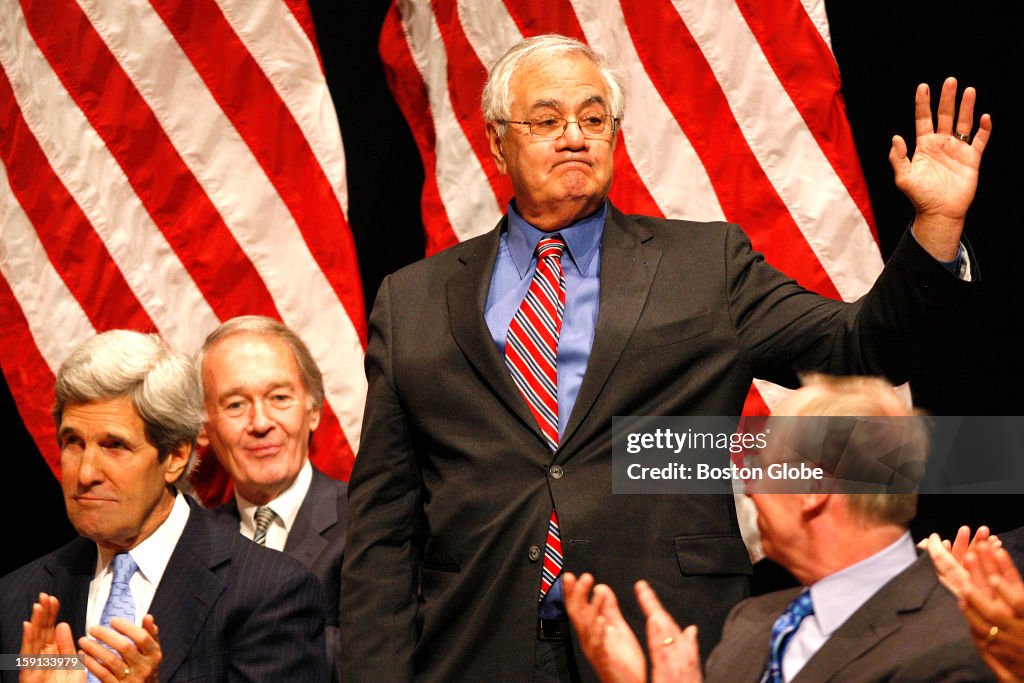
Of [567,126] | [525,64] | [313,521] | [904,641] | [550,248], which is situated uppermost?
[525,64]

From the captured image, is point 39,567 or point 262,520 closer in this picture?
point 39,567

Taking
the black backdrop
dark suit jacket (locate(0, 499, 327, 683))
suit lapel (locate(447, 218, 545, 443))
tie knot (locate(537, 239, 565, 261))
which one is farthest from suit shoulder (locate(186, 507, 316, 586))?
the black backdrop

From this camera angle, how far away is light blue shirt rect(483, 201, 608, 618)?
1.69 meters

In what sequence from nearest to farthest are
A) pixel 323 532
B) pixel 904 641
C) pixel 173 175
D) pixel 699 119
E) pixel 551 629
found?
pixel 904 641 → pixel 551 629 → pixel 323 532 → pixel 699 119 → pixel 173 175

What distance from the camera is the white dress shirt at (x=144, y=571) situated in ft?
6.80

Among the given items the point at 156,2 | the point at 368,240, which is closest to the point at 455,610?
the point at 368,240

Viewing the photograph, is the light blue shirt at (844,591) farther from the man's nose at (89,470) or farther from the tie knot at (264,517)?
the tie knot at (264,517)

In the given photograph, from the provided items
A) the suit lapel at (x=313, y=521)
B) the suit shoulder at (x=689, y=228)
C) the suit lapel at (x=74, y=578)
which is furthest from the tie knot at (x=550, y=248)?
the suit lapel at (x=313, y=521)

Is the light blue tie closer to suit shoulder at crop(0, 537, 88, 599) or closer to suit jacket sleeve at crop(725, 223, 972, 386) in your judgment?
suit shoulder at crop(0, 537, 88, 599)

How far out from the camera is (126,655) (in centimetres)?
175

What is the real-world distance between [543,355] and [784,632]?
1.90 ft

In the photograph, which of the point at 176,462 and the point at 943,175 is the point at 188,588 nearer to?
the point at 176,462

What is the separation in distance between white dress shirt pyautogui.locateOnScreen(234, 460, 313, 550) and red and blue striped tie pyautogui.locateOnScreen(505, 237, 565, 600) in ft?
3.61

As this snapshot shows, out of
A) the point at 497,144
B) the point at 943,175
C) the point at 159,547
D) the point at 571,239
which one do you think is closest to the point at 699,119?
the point at 497,144
